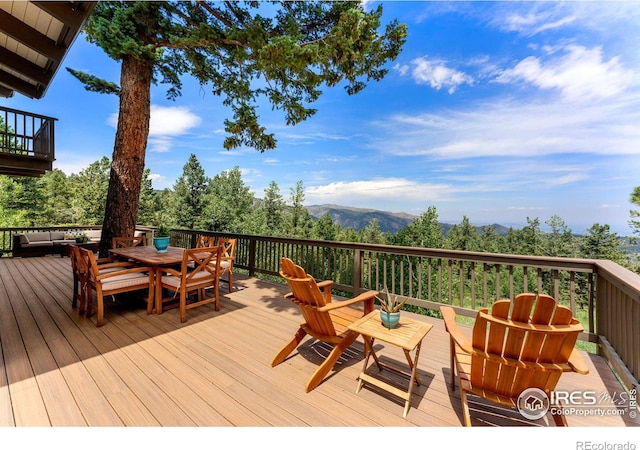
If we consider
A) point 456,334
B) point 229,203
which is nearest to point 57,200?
point 229,203

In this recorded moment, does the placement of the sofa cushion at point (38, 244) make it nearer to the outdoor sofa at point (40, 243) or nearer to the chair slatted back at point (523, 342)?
the outdoor sofa at point (40, 243)

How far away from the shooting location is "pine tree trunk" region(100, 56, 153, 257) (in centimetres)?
493

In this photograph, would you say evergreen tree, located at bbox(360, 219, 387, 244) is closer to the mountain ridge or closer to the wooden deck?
the mountain ridge

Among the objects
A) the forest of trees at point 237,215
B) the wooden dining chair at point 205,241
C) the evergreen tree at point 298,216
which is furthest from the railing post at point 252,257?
the evergreen tree at point 298,216

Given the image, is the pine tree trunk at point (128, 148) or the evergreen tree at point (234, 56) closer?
the evergreen tree at point (234, 56)

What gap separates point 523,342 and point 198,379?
2352mm

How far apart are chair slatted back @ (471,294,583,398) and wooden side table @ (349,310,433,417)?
406 mm

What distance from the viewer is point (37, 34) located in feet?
11.6

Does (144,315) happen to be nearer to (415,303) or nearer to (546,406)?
(415,303)

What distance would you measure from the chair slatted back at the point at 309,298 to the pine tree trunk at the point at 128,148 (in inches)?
180

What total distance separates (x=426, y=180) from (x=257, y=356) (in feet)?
153

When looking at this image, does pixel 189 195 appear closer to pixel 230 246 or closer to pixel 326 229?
pixel 326 229

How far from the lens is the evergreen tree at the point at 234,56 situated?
4148 mm

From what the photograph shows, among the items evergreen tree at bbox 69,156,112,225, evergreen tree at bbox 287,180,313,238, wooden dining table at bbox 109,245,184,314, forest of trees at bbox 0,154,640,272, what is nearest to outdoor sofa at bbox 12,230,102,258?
wooden dining table at bbox 109,245,184,314
